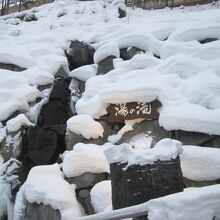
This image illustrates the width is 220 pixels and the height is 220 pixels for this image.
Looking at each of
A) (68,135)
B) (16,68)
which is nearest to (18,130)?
(68,135)

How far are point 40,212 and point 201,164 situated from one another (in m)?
2.04

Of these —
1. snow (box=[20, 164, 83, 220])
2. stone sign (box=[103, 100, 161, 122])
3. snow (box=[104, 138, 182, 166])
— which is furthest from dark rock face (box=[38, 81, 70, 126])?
snow (box=[104, 138, 182, 166])

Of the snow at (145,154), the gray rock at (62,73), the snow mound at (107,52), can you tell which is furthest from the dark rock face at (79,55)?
the snow at (145,154)

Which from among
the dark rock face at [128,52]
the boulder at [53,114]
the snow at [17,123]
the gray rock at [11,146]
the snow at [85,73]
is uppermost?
the dark rock face at [128,52]

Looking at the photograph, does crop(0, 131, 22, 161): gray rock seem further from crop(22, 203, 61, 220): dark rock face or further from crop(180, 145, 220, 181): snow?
crop(180, 145, 220, 181): snow

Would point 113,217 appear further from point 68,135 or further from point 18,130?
point 18,130

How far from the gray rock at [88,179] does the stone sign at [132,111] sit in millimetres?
932

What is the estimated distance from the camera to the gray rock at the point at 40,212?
164 inches

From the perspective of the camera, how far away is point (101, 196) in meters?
3.98

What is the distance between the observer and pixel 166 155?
10.2ft

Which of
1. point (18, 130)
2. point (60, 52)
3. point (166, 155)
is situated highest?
point (166, 155)

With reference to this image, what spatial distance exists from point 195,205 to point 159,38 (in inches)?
205

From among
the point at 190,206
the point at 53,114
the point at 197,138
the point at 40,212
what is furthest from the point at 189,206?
the point at 53,114

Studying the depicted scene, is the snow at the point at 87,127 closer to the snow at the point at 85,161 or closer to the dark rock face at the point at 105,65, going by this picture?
the snow at the point at 85,161
